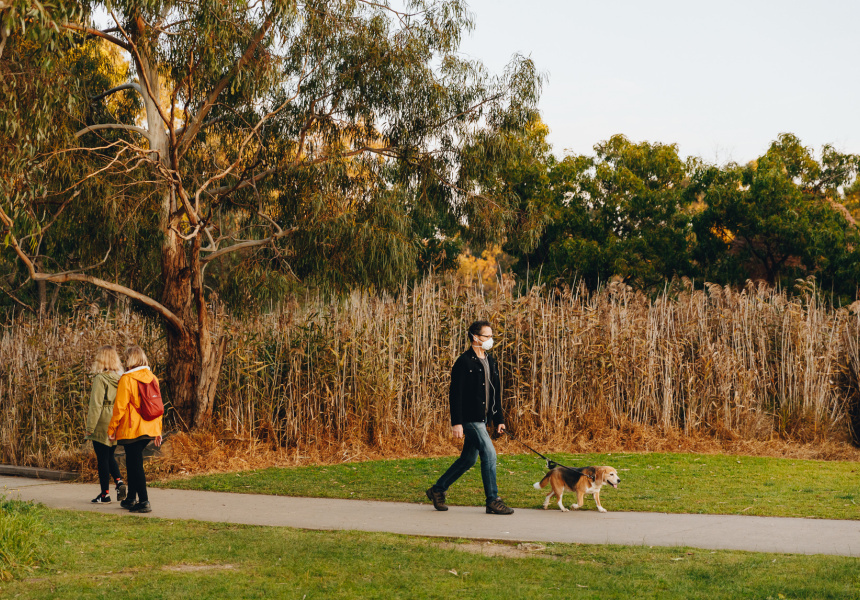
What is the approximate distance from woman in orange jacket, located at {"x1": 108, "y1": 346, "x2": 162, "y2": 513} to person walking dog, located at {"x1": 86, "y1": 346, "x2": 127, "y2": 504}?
53cm

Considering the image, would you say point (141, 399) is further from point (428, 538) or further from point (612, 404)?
point (612, 404)

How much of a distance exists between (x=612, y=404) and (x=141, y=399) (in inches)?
306

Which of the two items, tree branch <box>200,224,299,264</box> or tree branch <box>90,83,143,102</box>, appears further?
tree branch <box>90,83,143,102</box>

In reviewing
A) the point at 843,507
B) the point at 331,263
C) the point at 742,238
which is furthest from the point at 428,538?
the point at 742,238

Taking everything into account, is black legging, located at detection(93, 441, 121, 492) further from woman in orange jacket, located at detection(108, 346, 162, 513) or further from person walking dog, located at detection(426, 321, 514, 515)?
person walking dog, located at detection(426, 321, 514, 515)

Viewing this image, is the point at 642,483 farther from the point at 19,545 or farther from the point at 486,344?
the point at 19,545

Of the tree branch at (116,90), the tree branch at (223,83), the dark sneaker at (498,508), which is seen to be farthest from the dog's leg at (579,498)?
the tree branch at (116,90)

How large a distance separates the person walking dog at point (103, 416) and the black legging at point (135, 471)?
1.99 feet

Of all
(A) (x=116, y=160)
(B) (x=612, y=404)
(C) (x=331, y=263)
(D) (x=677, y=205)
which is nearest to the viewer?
(A) (x=116, y=160)

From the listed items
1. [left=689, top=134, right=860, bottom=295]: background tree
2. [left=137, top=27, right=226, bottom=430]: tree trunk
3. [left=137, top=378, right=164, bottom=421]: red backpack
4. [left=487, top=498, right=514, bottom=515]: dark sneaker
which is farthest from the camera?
[left=689, top=134, right=860, bottom=295]: background tree

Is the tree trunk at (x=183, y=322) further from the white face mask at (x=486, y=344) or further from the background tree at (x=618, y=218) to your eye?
the background tree at (x=618, y=218)

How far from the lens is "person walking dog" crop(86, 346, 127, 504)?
9.27m

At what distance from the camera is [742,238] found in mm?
28781

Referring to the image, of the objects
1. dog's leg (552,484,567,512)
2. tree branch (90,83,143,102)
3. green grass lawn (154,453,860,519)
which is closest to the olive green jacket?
green grass lawn (154,453,860,519)
